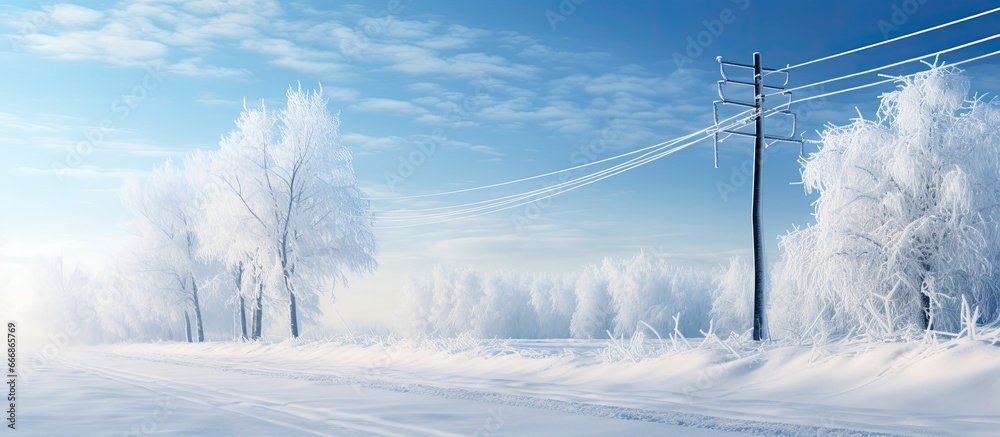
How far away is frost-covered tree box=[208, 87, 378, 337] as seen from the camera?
3047 centimetres

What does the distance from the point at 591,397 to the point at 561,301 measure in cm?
6233

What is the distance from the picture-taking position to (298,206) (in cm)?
3069

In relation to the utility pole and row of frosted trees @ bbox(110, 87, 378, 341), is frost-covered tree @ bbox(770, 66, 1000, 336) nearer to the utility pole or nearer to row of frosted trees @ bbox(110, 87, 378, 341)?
the utility pole

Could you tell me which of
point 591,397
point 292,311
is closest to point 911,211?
point 591,397

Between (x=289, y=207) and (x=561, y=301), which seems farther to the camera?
(x=561, y=301)

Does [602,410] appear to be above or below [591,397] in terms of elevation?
above

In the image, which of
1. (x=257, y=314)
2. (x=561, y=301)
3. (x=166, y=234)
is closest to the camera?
(x=257, y=314)

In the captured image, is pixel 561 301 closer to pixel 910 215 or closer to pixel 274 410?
pixel 910 215

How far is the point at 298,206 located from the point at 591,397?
2287 cm

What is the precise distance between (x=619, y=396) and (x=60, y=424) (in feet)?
23.4

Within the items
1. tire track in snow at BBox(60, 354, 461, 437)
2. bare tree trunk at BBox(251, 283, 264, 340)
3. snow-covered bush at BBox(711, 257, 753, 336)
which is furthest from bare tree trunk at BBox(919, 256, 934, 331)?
snow-covered bush at BBox(711, 257, 753, 336)

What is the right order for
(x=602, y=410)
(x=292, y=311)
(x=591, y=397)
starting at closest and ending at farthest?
(x=602, y=410) < (x=591, y=397) < (x=292, y=311)

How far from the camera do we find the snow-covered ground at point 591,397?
765cm

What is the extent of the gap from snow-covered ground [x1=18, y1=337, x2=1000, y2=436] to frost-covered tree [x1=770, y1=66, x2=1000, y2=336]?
9939 millimetres
